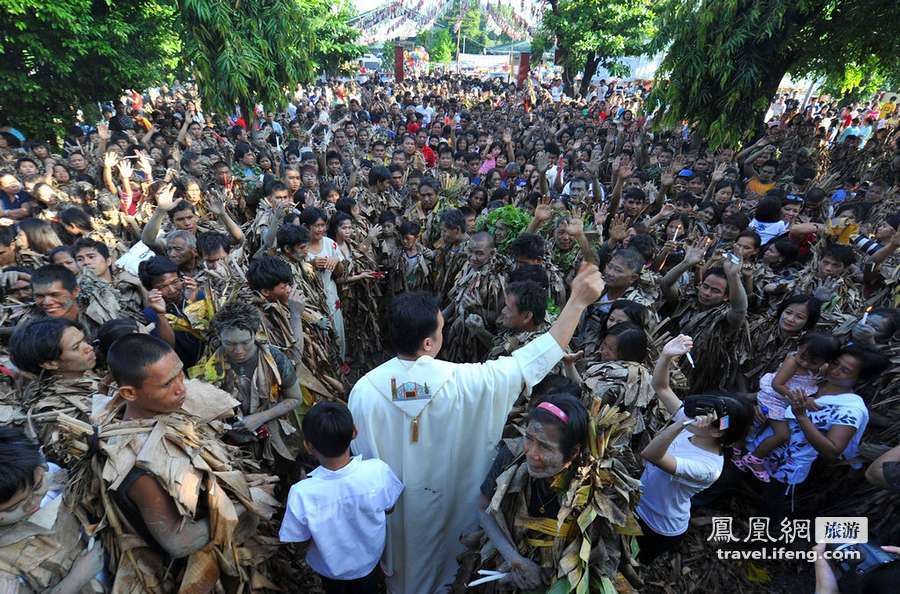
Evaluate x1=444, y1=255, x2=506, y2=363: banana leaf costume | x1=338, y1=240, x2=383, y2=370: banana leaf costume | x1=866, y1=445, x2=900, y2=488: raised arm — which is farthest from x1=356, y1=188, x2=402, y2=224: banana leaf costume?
x1=866, y1=445, x2=900, y2=488: raised arm

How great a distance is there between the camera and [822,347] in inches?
142

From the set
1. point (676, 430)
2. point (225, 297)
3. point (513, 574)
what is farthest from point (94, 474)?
point (676, 430)

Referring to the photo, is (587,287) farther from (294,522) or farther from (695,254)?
(695,254)

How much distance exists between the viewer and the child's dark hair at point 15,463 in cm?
187

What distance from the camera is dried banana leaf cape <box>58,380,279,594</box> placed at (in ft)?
7.11

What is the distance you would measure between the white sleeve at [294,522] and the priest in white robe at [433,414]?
54 cm

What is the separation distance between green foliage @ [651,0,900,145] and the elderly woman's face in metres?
10.6

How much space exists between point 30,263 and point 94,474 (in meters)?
3.98

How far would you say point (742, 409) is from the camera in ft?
9.29

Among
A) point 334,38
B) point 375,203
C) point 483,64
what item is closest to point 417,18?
point 483,64

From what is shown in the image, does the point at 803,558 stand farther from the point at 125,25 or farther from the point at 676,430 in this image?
the point at 125,25

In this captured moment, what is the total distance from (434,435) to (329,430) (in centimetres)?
67

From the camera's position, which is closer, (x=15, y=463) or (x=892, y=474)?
(x=15, y=463)

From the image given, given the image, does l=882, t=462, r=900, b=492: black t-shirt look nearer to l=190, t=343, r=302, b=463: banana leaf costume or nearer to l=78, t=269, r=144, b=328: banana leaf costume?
l=190, t=343, r=302, b=463: banana leaf costume
